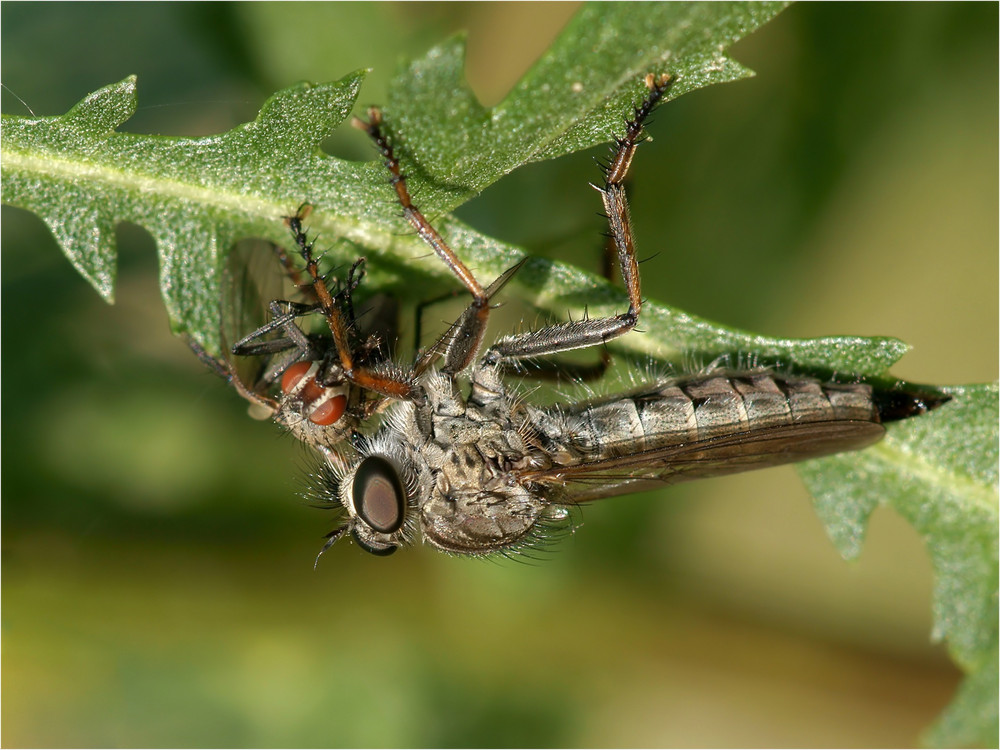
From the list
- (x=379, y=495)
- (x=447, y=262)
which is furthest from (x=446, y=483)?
(x=447, y=262)

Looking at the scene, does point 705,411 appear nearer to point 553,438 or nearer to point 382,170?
point 553,438

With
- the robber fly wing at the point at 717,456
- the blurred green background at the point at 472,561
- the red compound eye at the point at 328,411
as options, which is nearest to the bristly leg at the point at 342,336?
the red compound eye at the point at 328,411

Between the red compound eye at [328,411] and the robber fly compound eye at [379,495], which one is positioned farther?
the red compound eye at [328,411]

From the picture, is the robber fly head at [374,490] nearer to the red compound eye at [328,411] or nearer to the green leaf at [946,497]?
the red compound eye at [328,411]

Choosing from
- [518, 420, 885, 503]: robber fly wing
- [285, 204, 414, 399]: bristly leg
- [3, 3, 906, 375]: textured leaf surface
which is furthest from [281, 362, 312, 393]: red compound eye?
[518, 420, 885, 503]: robber fly wing

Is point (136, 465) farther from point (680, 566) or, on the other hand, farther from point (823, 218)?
point (823, 218)

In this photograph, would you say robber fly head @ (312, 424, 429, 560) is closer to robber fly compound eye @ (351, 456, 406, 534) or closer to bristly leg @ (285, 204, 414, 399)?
robber fly compound eye @ (351, 456, 406, 534)
